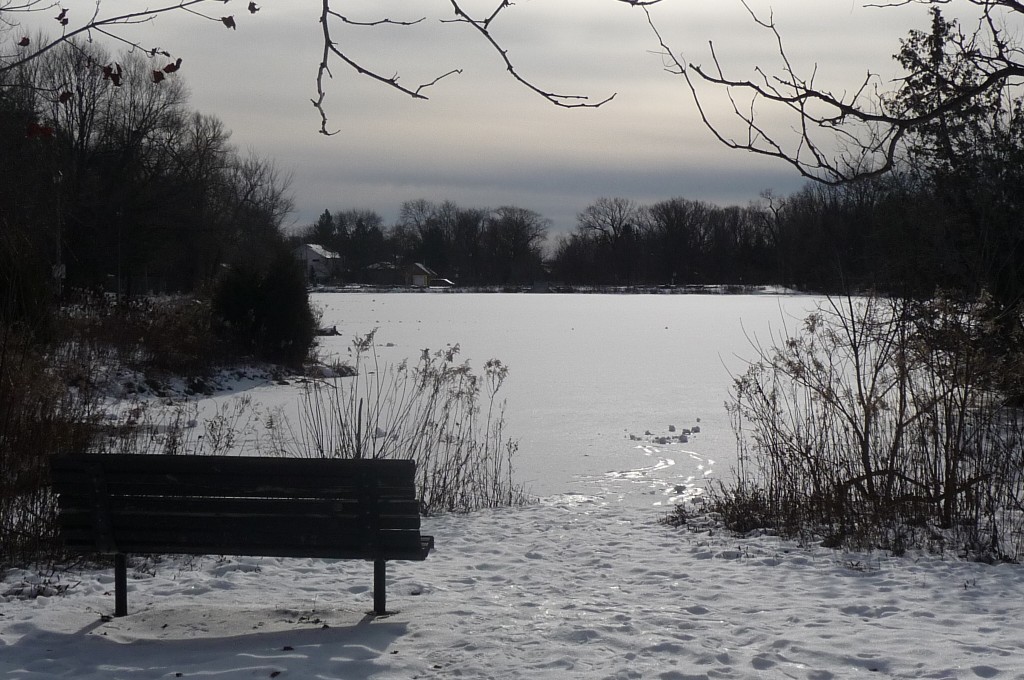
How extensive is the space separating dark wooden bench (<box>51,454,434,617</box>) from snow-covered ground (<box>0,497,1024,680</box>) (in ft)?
1.32

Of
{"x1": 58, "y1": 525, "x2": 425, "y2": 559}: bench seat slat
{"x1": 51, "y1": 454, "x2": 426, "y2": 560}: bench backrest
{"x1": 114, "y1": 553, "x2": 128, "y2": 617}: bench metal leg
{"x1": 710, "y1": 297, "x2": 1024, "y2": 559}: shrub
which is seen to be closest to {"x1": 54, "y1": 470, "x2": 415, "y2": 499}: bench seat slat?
{"x1": 51, "y1": 454, "x2": 426, "y2": 560}: bench backrest

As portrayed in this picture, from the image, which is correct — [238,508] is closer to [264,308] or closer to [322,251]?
[264,308]

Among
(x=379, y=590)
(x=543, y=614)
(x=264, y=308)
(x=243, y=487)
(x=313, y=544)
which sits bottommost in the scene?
(x=543, y=614)

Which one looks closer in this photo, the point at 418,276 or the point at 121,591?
the point at 121,591

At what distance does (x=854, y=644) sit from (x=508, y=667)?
5.30 feet

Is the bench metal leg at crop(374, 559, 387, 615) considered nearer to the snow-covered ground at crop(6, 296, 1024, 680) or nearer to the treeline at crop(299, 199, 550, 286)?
the snow-covered ground at crop(6, 296, 1024, 680)

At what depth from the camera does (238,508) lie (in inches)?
169

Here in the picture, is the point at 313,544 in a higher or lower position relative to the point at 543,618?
higher

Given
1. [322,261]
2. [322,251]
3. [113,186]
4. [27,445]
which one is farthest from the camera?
[322,251]

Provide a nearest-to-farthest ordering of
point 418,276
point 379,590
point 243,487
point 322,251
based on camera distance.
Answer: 1. point 243,487
2. point 379,590
3. point 418,276
4. point 322,251

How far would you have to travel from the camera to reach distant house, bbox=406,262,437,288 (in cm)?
10821

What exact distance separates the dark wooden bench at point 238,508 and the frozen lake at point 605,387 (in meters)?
4.60

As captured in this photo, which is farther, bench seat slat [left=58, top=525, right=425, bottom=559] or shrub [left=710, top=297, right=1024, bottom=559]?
shrub [left=710, top=297, right=1024, bottom=559]

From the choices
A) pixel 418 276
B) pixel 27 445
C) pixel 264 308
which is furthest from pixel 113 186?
pixel 418 276
